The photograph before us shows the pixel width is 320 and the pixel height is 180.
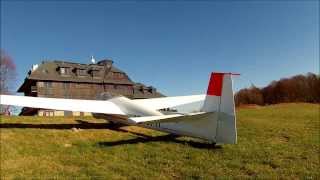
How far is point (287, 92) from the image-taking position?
63781 millimetres

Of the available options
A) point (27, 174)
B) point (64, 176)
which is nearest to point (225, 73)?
point (64, 176)

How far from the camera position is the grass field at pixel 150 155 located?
9266 mm

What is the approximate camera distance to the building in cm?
3962

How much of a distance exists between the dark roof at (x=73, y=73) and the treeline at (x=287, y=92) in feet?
101

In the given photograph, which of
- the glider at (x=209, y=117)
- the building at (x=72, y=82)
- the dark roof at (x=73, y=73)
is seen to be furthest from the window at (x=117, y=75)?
the glider at (x=209, y=117)

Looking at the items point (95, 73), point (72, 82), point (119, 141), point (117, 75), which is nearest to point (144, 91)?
point (117, 75)

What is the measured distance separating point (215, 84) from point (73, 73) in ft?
123

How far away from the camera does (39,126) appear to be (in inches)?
712

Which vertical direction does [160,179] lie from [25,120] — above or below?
below

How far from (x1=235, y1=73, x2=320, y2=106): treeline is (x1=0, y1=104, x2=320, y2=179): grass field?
164 feet

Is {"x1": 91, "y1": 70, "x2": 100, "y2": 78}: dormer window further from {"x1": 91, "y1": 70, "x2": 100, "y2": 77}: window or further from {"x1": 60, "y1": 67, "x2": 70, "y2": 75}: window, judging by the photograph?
{"x1": 60, "y1": 67, "x2": 70, "y2": 75}: window

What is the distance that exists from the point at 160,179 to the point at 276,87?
64.5 m

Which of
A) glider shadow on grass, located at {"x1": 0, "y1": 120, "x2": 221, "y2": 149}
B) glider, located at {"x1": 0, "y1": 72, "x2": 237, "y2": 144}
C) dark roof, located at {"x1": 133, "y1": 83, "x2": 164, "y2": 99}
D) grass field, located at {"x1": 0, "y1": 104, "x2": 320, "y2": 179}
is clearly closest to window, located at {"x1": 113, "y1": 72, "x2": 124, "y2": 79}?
dark roof, located at {"x1": 133, "y1": 83, "x2": 164, "y2": 99}

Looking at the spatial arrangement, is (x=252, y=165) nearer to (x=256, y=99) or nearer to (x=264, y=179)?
(x=264, y=179)
